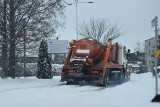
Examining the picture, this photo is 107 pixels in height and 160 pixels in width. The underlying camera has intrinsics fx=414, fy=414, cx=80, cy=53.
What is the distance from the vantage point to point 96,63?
2717 cm

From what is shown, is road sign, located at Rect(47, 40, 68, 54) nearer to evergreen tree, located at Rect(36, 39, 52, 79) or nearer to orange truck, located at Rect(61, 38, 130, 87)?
evergreen tree, located at Rect(36, 39, 52, 79)

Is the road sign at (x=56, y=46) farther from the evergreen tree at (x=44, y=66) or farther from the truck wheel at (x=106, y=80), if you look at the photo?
the truck wheel at (x=106, y=80)

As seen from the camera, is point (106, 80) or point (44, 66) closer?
point (106, 80)

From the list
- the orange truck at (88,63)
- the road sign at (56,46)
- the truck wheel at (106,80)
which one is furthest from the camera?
the road sign at (56,46)

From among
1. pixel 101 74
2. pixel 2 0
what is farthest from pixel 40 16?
pixel 101 74

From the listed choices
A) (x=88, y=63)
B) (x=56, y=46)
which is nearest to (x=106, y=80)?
(x=88, y=63)

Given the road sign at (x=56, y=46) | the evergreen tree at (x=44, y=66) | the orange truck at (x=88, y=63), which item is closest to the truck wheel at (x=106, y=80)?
the orange truck at (x=88, y=63)

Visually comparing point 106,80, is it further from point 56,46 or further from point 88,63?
point 56,46

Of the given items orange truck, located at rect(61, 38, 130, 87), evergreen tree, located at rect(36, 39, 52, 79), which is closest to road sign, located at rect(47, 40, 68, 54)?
evergreen tree, located at rect(36, 39, 52, 79)

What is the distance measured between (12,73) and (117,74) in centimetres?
775

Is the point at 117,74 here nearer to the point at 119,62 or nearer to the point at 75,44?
the point at 119,62

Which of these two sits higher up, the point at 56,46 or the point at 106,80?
the point at 56,46

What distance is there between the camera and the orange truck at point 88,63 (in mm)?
26234

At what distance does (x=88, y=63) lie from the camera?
26.4 meters
